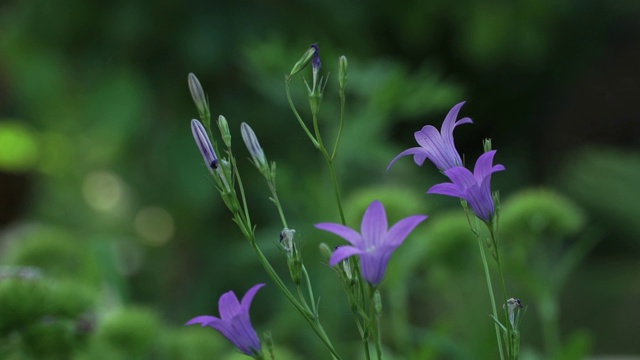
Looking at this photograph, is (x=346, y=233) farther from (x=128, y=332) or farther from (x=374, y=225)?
(x=128, y=332)

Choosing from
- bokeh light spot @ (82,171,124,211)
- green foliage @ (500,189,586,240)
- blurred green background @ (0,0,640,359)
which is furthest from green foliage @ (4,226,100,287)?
bokeh light spot @ (82,171,124,211)

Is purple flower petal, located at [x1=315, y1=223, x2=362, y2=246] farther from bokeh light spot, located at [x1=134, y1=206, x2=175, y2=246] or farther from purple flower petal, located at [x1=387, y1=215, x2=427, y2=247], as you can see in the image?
bokeh light spot, located at [x1=134, y1=206, x2=175, y2=246]

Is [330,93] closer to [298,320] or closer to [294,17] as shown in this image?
[294,17]

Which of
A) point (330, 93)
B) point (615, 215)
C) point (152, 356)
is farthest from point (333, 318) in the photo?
point (615, 215)

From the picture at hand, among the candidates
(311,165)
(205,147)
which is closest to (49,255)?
(205,147)

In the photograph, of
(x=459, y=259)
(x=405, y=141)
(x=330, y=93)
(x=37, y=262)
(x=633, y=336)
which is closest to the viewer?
(x=459, y=259)
